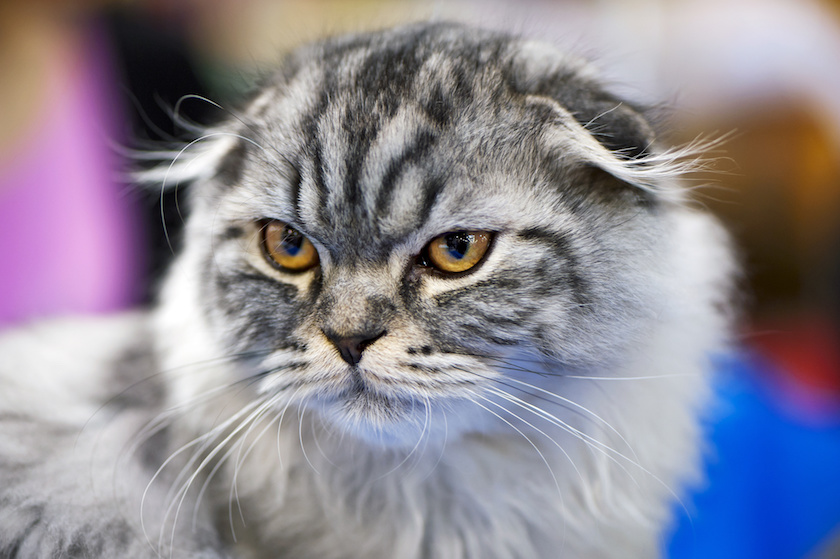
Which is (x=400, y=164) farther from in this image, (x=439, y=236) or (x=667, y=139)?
(x=667, y=139)

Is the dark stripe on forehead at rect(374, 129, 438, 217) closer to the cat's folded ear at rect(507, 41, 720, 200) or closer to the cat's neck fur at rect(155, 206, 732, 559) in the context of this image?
the cat's folded ear at rect(507, 41, 720, 200)

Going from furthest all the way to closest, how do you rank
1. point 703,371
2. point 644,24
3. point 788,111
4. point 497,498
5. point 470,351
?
1. point 644,24
2. point 788,111
3. point 703,371
4. point 497,498
5. point 470,351

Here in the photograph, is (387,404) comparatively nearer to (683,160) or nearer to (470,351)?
(470,351)

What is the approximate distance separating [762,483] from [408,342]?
47.0 inches

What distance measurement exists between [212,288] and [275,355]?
19cm

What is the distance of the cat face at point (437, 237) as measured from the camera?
0.64m

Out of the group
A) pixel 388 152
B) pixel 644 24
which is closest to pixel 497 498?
pixel 388 152

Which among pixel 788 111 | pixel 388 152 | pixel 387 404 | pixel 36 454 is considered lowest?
pixel 36 454

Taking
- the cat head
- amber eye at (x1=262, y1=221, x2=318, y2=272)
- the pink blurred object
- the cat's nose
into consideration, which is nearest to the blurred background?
the pink blurred object

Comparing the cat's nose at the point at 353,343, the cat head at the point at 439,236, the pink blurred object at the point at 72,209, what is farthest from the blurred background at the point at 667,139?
the cat's nose at the point at 353,343

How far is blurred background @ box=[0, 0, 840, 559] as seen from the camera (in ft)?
3.91

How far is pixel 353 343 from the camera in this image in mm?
629

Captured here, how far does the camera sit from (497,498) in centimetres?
77

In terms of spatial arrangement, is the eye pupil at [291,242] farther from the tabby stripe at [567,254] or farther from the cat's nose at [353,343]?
the tabby stripe at [567,254]
